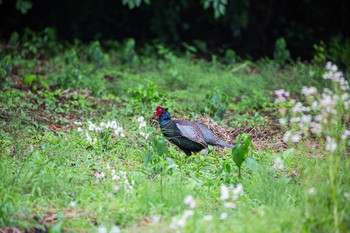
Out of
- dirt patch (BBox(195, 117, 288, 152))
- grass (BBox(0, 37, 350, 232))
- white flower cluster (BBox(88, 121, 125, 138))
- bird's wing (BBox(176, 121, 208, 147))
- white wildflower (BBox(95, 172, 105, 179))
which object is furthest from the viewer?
dirt patch (BBox(195, 117, 288, 152))

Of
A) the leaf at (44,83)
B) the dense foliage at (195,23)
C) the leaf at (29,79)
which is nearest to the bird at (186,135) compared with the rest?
the leaf at (44,83)

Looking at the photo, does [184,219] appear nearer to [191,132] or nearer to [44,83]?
[191,132]

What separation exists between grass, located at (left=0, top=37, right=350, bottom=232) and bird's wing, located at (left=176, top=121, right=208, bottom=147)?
0.21 meters

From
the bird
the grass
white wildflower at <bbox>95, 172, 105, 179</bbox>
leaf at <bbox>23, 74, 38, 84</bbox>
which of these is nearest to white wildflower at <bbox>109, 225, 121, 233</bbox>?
the grass

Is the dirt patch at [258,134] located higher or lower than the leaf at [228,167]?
lower

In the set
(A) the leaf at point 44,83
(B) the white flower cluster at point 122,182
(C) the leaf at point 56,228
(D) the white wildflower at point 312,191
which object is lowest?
(A) the leaf at point 44,83

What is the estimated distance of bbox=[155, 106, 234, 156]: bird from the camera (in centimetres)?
569

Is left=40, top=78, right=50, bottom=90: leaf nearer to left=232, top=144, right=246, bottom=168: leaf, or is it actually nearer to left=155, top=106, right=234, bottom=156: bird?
left=155, top=106, right=234, bottom=156: bird

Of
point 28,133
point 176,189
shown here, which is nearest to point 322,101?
point 176,189

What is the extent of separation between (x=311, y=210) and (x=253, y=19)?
8559mm

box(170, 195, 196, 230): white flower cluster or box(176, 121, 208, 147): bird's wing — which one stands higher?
box(170, 195, 196, 230): white flower cluster

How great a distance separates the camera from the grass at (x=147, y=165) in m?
4.09

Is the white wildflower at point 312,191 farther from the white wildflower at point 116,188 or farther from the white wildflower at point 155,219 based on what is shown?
the white wildflower at point 116,188

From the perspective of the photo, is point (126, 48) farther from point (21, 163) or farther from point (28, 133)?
point (21, 163)
